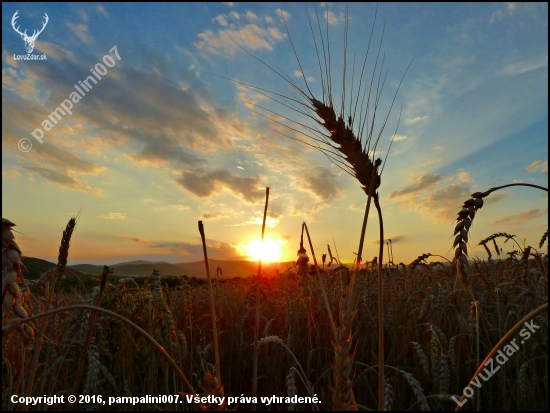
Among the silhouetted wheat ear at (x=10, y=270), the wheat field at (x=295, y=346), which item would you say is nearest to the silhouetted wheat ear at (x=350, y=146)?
the wheat field at (x=295, y=346)

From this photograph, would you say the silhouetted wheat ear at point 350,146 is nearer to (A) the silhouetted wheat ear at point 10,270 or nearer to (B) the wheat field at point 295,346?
(B) the wheat field at point 295,346

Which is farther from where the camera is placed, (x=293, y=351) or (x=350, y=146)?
(x=293, y=351)

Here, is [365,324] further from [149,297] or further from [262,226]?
[262,226]

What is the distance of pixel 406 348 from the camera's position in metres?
4.23

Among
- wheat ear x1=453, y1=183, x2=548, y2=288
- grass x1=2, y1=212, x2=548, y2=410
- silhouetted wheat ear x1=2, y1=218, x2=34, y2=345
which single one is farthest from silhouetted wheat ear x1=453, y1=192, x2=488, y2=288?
silhouetted wheat ear x1=2, y1=218, x2=34, y2=345

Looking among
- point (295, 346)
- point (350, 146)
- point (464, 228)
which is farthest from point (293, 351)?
point (350, 146)

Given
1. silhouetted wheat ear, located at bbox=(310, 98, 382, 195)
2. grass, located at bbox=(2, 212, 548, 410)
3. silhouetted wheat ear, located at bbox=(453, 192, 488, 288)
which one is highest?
silhouetted wheat ear, located at bbox=(310, 98, 382, 195)

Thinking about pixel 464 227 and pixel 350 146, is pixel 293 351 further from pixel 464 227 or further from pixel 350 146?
pixel 350 146

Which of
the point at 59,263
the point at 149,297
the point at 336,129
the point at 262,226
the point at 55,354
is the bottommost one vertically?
the point at 55,354

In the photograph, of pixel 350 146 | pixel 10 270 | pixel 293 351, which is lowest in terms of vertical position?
pixel 293 351

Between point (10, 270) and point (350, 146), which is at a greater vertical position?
point (350, 146)

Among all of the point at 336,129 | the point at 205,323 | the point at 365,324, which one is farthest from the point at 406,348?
the point at 336,129

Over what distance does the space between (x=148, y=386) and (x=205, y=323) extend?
1860mm

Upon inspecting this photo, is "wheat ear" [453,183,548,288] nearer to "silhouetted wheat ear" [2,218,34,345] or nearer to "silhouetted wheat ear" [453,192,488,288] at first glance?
"silhouetted wheat ear" [453,192,488,288]
